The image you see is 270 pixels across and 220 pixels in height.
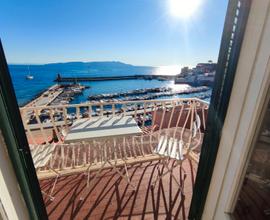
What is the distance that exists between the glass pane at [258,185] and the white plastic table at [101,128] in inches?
41.7

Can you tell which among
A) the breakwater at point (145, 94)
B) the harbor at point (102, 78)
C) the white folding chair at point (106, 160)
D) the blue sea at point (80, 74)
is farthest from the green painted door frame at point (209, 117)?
the harbor at point (102, 78)

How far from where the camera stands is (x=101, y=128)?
6.20 ft

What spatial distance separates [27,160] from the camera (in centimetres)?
99

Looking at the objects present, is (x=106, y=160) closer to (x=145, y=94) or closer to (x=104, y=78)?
(x=145, y=94)

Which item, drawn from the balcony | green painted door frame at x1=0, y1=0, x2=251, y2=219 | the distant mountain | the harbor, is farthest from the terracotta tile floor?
the harbor

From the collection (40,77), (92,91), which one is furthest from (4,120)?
(40,77)

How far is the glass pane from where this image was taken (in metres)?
0.89

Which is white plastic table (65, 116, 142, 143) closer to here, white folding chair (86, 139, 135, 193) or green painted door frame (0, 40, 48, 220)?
white folding chair (86, 139, 135, 193)

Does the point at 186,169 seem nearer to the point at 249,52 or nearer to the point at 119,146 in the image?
the point at 119,146

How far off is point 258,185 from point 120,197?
1397 mm

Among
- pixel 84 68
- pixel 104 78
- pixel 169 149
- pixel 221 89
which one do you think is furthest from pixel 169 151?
pixel 84 68

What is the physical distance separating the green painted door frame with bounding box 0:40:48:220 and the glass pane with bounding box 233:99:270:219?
4.45ft

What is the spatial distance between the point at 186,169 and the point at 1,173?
85.8 inches

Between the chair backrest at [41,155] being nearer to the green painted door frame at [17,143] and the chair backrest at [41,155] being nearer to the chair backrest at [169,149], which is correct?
the green painted door frame at [17,143]
